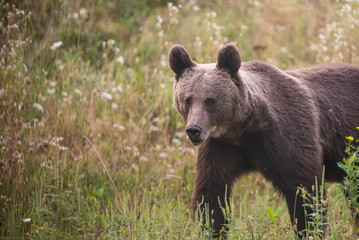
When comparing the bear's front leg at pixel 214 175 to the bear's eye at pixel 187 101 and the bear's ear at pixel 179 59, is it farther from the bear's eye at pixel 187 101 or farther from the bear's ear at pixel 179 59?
the bear's ear at pixel 179 59

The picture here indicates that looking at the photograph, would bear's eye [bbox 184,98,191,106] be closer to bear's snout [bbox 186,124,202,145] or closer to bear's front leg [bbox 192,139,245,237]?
bear's snout [bbox 186,124,202,145]

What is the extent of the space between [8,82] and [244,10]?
7.27m

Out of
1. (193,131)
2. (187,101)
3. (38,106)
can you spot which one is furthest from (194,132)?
(38,106)

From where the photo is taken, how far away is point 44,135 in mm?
5750

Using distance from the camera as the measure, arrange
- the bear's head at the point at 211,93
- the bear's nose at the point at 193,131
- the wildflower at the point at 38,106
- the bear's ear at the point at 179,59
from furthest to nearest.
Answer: the wildflower at the point at 38,106 → the bear's ear at the point at 179,59 → the bear's head at the point at 211,93 → the bear's nose at the point at 193,131

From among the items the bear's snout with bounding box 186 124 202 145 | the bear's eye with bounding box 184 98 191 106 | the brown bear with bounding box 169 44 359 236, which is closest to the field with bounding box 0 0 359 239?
the brown bear with bounding box 169 44 359 236

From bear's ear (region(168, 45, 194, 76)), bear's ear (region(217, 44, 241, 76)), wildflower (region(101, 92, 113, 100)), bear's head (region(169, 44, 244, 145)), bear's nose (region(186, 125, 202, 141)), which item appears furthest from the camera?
wildflower (region(101, 92, 113, 100))

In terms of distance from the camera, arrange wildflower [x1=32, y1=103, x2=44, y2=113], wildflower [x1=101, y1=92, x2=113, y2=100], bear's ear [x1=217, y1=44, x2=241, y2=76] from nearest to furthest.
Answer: bear's ear [x1=217, y1=44, x2=241, y2=76], wildflower [x1=32, y1=103, x2=44, y2=113], wildflower [x1=101, y1=92, x2=113, y2=100]

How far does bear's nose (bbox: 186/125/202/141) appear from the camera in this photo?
408cm

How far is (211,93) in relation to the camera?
433 cm

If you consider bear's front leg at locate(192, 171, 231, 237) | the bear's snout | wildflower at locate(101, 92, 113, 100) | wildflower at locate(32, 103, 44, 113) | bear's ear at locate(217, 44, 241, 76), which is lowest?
bear's front leg at locate(192, 171, 231, 237)

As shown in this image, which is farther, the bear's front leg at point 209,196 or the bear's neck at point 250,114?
the bear's front leg at point 209,196

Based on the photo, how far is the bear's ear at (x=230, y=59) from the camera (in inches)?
173

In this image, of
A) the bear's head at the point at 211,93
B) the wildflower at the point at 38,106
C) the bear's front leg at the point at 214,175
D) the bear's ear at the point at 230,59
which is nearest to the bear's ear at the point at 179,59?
the bear's head at the point at 211,93
